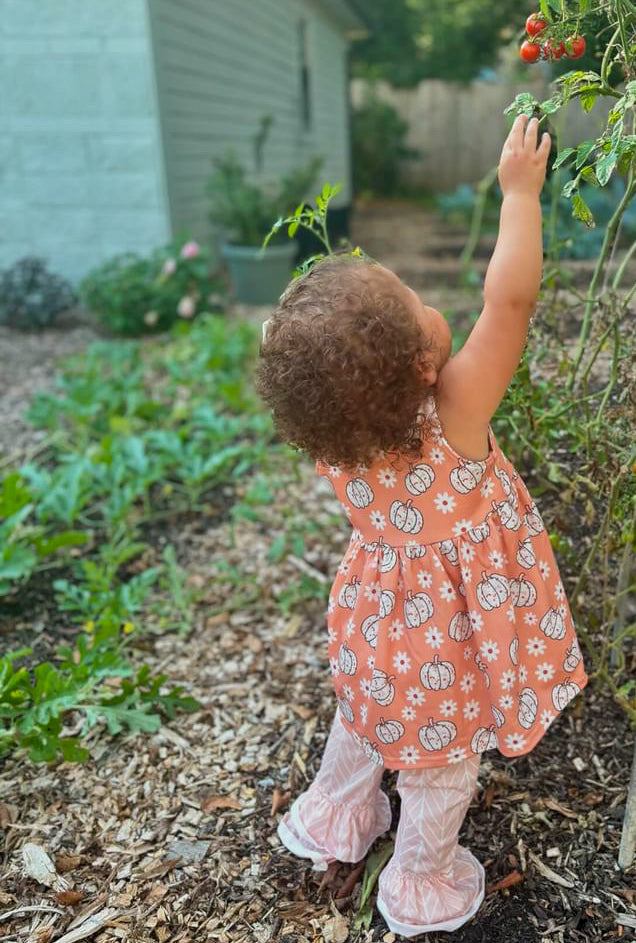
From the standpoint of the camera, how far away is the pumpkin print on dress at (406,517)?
1296mm

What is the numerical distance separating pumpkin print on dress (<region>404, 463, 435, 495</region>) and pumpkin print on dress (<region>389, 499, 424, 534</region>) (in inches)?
0.9

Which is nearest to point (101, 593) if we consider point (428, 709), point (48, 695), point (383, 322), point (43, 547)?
point (43, 547)

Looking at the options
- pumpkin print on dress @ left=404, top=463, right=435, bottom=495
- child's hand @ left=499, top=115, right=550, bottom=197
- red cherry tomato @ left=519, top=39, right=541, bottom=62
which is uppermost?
red cherry tomato @ left=519, top=39, right=541, bottom=62

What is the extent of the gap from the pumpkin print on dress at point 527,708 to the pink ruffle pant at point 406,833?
12cm

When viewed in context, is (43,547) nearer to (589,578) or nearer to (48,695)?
(48,695)

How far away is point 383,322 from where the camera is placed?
3.67ft

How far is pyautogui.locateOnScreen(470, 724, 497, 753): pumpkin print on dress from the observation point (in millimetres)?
1380

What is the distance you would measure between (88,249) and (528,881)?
5.73m

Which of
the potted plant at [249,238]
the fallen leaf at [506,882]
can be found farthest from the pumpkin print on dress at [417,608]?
the potted plant at [249,238]

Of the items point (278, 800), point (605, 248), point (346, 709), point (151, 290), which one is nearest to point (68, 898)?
point (278, 800)

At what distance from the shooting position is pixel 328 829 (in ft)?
5.33

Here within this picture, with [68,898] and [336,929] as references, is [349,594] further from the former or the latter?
[68,898]

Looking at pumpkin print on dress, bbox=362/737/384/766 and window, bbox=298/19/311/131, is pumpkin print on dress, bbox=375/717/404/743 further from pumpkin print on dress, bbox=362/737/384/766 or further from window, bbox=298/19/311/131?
window, bbox=298/19/311/131

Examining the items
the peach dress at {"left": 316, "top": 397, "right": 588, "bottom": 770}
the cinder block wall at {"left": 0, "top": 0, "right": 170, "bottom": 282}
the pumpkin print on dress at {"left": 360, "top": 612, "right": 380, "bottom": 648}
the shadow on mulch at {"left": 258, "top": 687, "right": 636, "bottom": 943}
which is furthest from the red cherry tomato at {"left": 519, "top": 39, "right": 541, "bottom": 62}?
the cinder block wall at {"left": 0, "top": 0, "right": 170, "bottom": 282}
